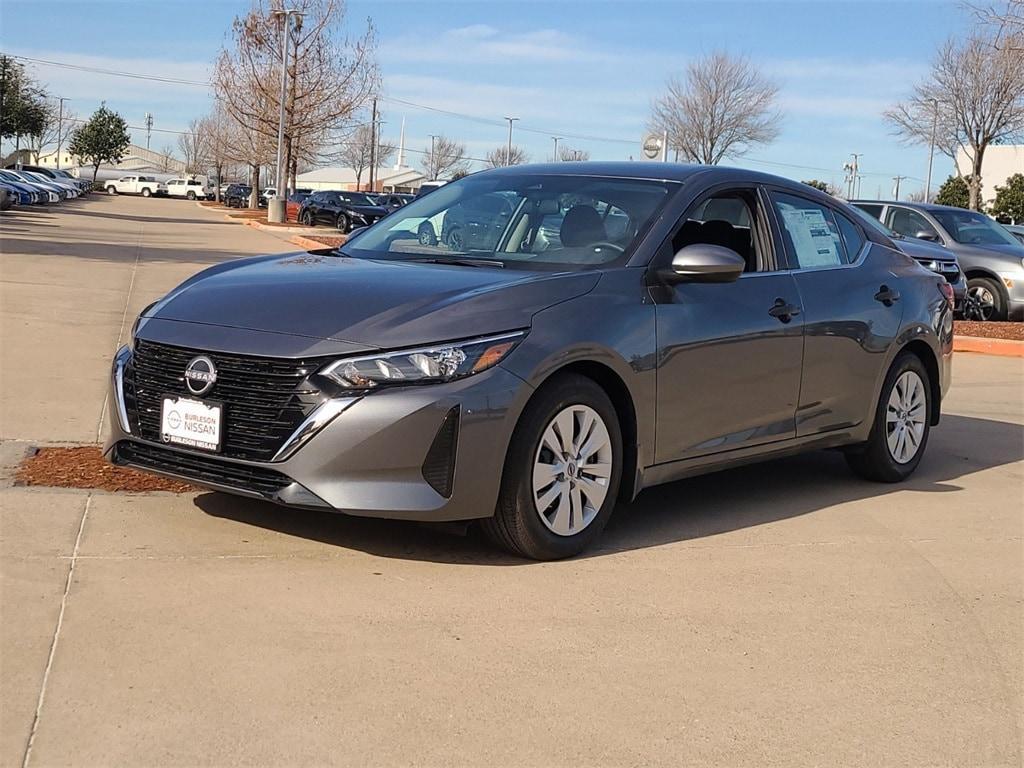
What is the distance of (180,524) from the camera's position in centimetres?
530

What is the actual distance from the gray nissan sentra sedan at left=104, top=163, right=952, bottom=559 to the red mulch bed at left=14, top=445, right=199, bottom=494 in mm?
743

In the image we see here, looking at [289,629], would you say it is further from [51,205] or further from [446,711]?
[51,205]

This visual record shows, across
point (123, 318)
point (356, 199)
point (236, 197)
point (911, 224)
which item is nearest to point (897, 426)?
point (123, 318)

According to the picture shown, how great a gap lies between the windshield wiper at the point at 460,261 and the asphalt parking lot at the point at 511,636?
1.14 meters

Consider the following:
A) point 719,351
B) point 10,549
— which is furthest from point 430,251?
point 10,549

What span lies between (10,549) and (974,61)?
34.3 m

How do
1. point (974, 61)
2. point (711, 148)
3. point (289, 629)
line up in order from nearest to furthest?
point (289, 629)
point (974, 61)
point (711, 148)

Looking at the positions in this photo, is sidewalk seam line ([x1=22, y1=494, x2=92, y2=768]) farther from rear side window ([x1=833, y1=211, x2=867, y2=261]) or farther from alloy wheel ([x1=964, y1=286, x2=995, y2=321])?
alloy wheel ([x1=964, y1=286, x2=995, y2=321])

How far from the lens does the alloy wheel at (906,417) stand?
23.2ft

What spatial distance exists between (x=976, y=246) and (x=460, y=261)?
13607mm

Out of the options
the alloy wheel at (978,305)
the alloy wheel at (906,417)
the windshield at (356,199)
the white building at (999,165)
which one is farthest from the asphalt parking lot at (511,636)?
the white building at (999,165)

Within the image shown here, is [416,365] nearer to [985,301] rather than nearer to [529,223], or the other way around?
[529,223]

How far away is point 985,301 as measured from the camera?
17.7 m

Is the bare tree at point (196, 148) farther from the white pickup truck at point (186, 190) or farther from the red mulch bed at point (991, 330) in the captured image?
the red mulch bed at point (991, 330)
